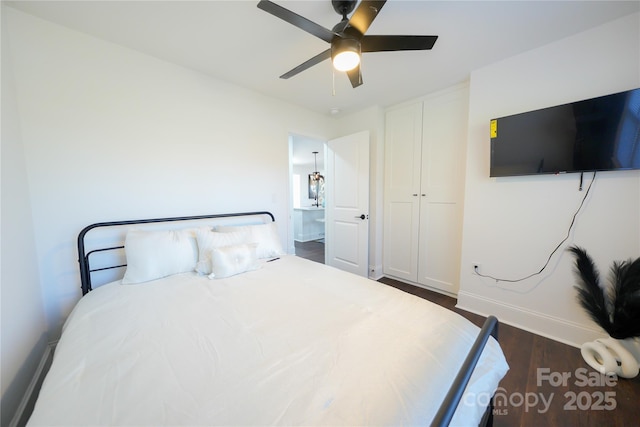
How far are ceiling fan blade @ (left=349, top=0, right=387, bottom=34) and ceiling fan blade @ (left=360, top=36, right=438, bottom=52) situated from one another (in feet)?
0.30

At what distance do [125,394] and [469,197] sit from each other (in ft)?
9.54

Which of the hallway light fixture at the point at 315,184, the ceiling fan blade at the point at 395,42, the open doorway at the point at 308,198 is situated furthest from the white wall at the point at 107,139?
the hallway light fixture at the point at 315,184

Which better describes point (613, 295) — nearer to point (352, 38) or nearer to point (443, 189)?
point (443, 189)

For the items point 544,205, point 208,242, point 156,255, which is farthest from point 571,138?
point 156,255

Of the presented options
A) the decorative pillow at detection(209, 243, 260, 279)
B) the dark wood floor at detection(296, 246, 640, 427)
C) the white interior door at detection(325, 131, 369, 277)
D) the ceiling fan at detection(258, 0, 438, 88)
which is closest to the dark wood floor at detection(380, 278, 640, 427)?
the dark wood floor at detection(296, 246, 640, 427)

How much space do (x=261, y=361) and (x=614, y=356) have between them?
8.14 ft

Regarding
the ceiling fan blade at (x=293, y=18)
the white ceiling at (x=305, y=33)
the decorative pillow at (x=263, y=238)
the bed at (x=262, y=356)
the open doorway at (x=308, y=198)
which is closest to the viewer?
the bed at (x=262, y=356)

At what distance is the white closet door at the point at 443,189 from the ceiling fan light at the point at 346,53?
177cm

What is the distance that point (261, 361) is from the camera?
870mm

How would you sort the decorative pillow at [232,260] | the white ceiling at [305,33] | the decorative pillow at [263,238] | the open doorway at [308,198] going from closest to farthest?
the white ceiling at [305,33]
the decorative pillow at [232,260]
the decorative pillow at [263,238]
the open doorway at [308,198]

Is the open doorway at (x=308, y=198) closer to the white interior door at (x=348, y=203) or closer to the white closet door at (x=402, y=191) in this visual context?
the white interior door at (x=348, y=203)

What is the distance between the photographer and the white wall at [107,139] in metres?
1.58

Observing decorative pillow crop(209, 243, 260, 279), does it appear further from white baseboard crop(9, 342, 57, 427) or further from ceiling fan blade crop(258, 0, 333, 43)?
ceiling fan blade crop(258, 0, 333, 43)

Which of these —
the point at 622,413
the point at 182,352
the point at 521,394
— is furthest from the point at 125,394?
the point at 622,413
